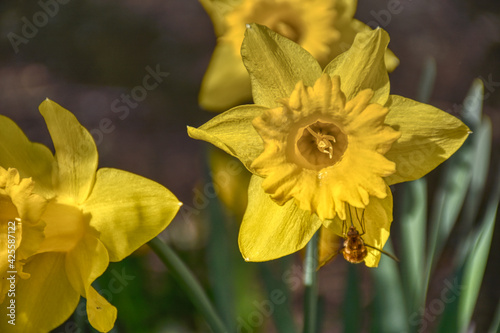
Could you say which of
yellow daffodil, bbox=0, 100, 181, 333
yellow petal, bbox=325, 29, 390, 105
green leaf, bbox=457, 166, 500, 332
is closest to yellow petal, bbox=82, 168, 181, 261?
yellow daffodil, bbox=0, 100, 181, 333

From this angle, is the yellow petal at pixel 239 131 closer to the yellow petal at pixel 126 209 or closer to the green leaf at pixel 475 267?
the yellow petal at pixel 126 209

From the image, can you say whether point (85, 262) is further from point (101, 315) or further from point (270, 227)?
point (270, 227)

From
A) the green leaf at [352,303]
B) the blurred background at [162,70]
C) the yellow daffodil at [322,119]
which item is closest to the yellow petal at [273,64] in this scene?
the yellow daffodil at [322,119]

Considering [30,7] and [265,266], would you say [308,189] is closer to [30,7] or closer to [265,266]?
[265,266]

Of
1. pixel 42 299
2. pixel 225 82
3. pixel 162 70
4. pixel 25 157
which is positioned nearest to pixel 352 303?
pixel 225 82

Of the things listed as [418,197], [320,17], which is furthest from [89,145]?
[418,197]

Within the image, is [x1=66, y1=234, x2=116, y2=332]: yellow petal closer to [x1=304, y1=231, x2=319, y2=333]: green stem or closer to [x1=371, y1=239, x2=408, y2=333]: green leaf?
[x1=304, y1=231, x2=319, y2=333]: green stem
